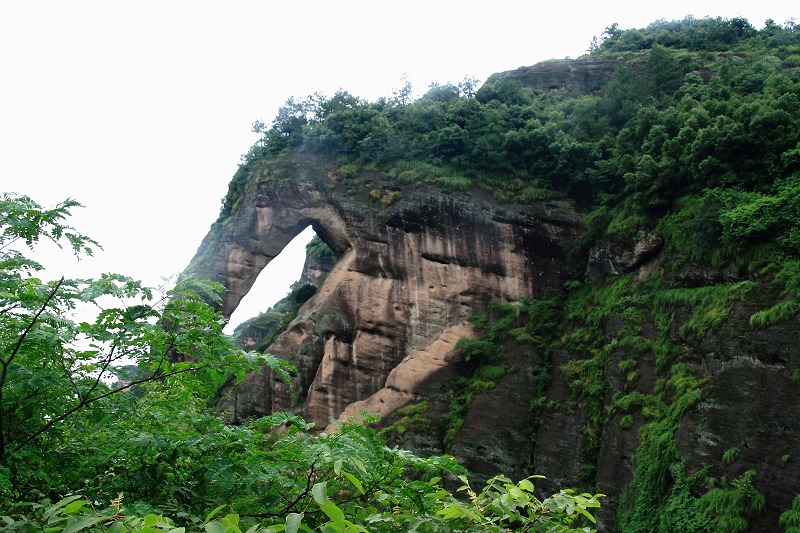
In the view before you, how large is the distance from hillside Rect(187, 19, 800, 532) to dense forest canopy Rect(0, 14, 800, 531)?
107 millimetres

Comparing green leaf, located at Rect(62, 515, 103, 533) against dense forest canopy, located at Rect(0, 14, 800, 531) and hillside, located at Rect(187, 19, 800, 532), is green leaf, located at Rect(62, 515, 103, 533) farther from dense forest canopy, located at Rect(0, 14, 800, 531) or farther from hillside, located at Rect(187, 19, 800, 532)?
hillside, located at Rect(187, 19, 800, 532)

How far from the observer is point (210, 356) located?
5.18 meters

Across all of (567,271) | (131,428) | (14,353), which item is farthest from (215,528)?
(567,271)

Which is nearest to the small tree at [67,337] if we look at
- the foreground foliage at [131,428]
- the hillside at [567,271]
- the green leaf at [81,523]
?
the foreground foliage at [131,428]

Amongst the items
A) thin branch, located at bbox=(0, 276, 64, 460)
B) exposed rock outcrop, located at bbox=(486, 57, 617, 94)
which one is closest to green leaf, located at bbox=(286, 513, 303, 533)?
thin branch, located at bbox=(0, 276, 64, 460)

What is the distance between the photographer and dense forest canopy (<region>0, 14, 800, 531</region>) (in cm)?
441

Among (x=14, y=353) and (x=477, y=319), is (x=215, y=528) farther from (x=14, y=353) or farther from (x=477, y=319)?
(x=477, y=319)

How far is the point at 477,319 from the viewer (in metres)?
25.0

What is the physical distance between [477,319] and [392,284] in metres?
3.56

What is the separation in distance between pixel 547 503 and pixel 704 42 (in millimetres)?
37694

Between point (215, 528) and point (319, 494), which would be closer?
point (215, 528)

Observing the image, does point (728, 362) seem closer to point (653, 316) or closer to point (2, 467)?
point (653, 316)

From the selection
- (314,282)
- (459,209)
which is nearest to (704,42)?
(459,209)

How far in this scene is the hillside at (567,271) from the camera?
15.7m
